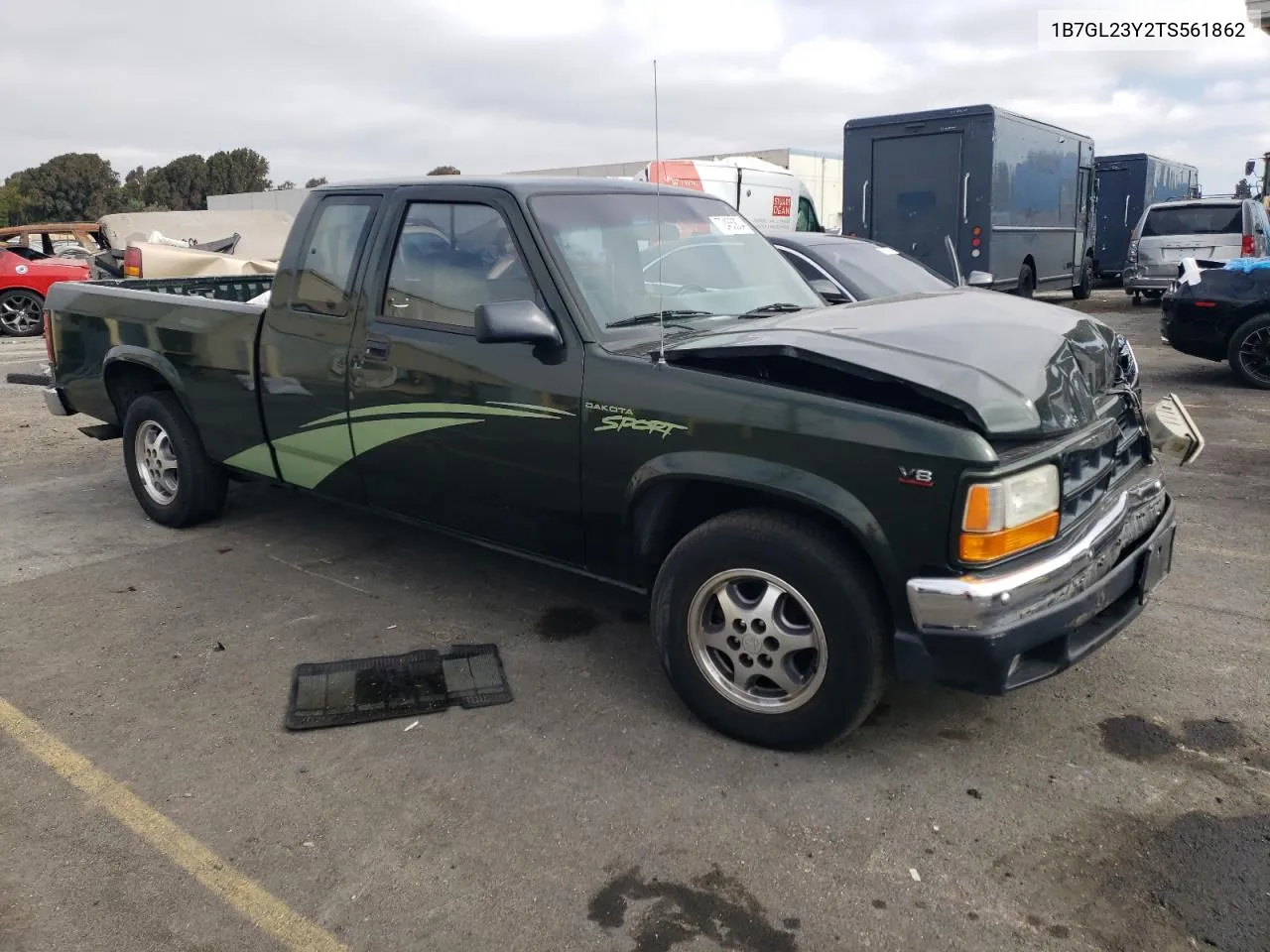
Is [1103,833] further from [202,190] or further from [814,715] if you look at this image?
[202,190]

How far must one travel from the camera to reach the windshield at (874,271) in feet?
25.4

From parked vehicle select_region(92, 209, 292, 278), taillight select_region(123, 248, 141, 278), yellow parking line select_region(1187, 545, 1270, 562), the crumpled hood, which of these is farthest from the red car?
yellow parking line select_region(1187, 545, 1270, 562)

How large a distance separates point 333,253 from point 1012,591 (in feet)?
10.7

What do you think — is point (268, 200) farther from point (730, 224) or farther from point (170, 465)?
point (730, 224)

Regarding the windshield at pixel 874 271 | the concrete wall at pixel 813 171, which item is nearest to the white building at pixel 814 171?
the concrete wall at pixel 813 171

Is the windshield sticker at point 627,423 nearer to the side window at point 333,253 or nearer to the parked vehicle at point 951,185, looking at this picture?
the side window at point 333,253

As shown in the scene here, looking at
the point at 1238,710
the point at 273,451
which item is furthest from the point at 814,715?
the point at 273,451

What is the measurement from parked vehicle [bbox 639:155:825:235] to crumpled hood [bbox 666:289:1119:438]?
12.4 meters

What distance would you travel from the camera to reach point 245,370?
5.04 m

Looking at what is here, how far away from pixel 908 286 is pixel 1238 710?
497cm

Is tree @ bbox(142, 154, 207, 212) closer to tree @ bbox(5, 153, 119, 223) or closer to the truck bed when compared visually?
tree @ bbox(5, 153, 119, 223)

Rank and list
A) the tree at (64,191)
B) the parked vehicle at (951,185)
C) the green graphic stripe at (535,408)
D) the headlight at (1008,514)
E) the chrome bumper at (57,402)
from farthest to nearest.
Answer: the tree at (64,191), the parked vehicle at (951,185), the chrome bumper at (57,402), the green graphic stripe at (535,408), the headlight at (1008,514)

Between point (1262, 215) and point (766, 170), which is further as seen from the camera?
point (766, 170)

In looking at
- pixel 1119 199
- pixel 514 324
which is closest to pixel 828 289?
pixel 514 324
